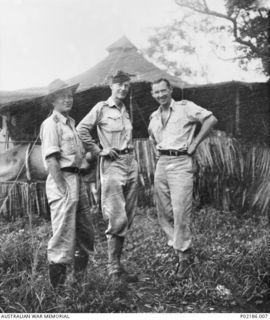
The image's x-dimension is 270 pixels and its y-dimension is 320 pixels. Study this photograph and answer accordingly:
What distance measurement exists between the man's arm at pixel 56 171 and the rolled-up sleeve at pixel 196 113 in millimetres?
1755

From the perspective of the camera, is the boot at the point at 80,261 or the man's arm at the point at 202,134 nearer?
the boot at the point at 80,261

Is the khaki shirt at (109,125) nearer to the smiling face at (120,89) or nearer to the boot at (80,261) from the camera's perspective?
the smiling face at (120,89)

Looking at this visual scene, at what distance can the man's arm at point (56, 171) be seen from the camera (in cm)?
376

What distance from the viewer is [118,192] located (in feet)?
14.0

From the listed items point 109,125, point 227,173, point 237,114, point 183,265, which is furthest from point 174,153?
point 237,114

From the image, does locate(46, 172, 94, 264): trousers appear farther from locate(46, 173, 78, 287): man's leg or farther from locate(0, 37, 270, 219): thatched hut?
locate(0, 37, 270, 219): thatched hut

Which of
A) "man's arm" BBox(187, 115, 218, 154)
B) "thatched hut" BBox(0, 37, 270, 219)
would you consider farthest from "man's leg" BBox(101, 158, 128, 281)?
"thatched hut" BBox(0, 37, 270, 219)

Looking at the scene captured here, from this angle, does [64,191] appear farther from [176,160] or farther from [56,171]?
[176,160]

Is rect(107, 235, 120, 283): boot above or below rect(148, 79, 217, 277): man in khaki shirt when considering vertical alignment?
below

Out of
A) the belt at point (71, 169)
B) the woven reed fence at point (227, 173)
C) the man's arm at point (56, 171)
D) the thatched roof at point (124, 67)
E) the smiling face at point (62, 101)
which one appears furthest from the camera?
the thatched roof at point (124, 67)

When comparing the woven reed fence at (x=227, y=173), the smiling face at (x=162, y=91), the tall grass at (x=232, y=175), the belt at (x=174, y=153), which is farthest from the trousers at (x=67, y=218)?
the tall grass at (x=232, y=175)

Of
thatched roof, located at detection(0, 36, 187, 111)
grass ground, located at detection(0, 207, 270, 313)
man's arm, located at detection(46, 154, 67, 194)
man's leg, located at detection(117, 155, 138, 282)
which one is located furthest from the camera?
thatched roof, located at detection(0, 36, 187, 111)

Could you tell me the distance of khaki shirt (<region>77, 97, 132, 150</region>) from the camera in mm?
4418

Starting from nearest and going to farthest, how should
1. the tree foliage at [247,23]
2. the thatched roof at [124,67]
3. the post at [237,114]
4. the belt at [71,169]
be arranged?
the belt at [71,169] < the tree foliage at [247,23] < the post at [237,114] < the thatched roof at [124,67]
